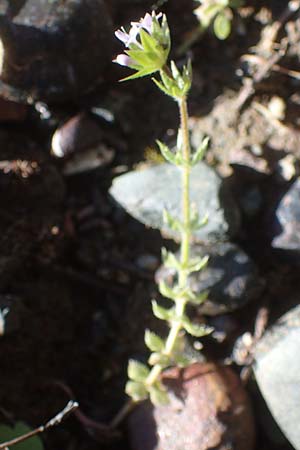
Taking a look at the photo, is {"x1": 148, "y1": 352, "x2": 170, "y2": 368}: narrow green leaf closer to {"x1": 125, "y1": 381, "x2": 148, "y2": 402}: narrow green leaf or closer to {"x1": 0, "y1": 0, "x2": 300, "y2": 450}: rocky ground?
{"x1": 125, "y1": 381, "x2": 148, "y2": 402}: narrow green leaf

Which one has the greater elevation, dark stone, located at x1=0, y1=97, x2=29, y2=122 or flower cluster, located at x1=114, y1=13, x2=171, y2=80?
flower cluster, located at x1=114, y1=13, x2=171, y2=80

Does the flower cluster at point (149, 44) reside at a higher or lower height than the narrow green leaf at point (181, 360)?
higher

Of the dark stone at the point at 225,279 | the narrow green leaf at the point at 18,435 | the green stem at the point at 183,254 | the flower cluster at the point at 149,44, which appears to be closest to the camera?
the flower cluster at the point at 149,44

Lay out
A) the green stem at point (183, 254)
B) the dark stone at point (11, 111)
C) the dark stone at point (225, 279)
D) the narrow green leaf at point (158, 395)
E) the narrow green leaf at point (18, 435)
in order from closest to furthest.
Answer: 1. the green stem at point (183, 254)
2. the narrow green leaf at point (18, 435)
3. the narrow green leaf at point (158, 395)
4. the dark stone at point (225, 279)
5. the dark stone at point (11, 111)

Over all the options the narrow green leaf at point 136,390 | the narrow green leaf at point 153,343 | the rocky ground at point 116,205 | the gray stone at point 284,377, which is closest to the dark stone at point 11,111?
the rocky ground at point 116,205

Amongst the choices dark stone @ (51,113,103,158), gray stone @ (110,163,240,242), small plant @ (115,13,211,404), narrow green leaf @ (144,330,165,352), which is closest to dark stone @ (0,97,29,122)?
dark stone @ (51,113,103,158)

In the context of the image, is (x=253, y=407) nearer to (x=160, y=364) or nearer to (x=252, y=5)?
(x=160, y=364)

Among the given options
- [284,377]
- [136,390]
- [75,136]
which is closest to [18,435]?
[136,390]

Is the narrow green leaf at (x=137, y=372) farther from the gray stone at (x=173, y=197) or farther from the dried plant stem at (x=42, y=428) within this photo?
the gray stone at (x=173, y=197)
